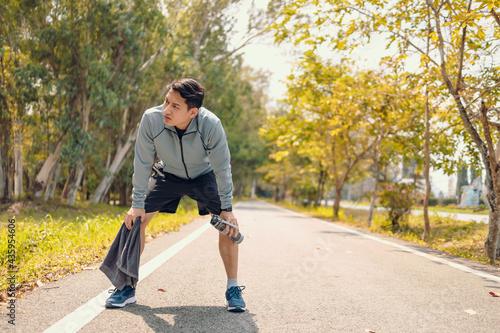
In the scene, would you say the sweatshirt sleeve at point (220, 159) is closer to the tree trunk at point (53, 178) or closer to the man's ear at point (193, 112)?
the man's ear at point (193, 112)

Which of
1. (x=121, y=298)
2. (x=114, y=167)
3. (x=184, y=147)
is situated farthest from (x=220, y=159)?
(x=114, y=167)

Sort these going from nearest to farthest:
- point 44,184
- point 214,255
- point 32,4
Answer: point 214,255, point 32,4, point 44,184

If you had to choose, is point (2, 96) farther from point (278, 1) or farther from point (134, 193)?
point (278, 1)

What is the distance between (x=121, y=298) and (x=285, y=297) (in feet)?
4.68

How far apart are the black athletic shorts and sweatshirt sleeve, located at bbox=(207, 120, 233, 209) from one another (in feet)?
0.48

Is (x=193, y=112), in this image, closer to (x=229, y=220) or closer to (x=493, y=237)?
(x=229, y=220)

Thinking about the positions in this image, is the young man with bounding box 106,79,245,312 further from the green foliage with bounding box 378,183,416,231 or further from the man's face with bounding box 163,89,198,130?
the green foliage with bounding box 378,183,416,231

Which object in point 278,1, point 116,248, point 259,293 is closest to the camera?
point 116,248

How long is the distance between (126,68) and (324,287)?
1170 centimetres

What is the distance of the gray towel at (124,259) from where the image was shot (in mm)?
3258

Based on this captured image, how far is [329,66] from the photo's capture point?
46.6ft

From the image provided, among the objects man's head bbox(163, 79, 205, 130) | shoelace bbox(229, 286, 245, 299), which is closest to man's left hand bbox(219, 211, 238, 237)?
shoelace bbox(229, 286, 245, 299)

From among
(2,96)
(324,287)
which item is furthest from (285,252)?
(2,96)

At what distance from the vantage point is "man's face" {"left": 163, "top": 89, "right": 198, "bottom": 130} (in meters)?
3.18
